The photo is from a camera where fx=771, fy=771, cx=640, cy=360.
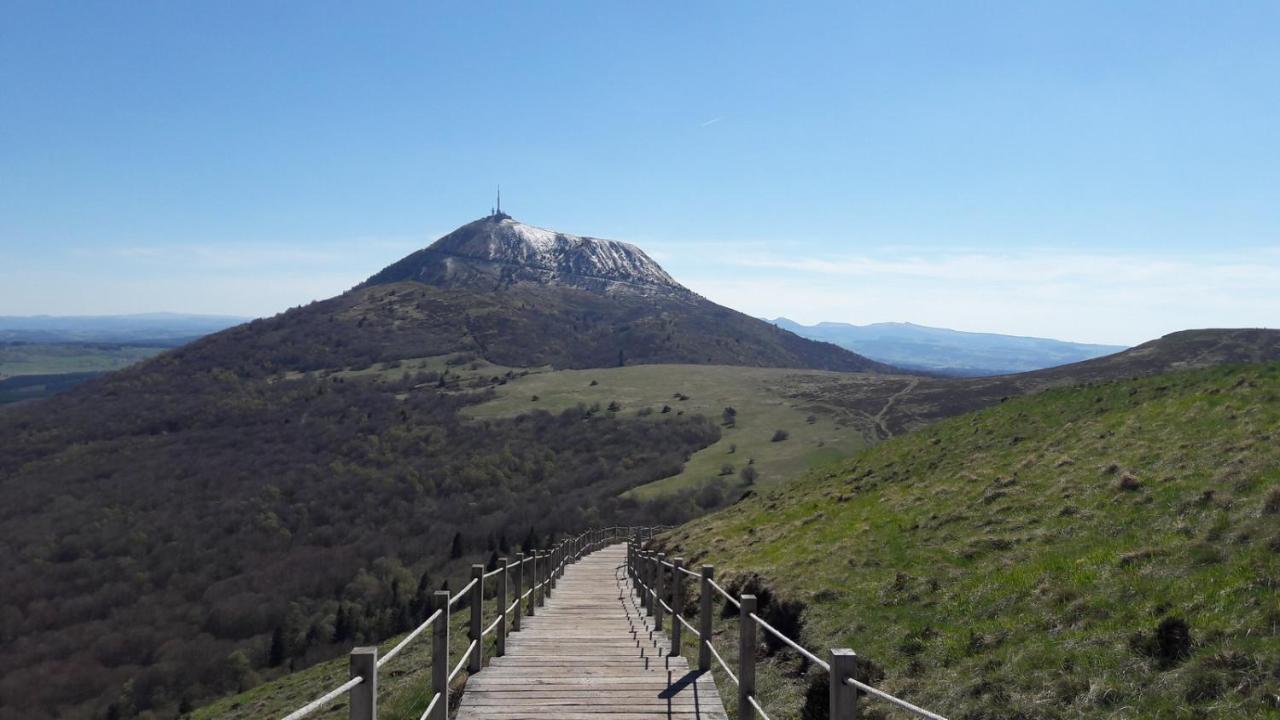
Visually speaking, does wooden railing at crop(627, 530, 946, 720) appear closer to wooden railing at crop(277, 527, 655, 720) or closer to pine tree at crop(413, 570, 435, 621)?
wooden railing at crop(277, 527, 655, 720)

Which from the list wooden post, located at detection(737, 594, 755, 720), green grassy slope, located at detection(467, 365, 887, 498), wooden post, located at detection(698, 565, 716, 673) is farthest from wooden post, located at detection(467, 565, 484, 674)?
green grassy slope, located at detection(467, 365, 887, 498)

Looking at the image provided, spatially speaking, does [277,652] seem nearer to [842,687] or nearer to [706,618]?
[706,618]

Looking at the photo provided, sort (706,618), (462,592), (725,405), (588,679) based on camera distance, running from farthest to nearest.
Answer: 1. (725,405)
2. (706,618)
3. (588,679)
4. (462,592)

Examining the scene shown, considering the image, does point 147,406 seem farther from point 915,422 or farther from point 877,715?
point 877,715

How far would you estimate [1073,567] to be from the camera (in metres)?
11.5

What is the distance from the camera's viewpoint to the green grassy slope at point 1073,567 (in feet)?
26.8

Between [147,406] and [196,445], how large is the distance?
1576 inches

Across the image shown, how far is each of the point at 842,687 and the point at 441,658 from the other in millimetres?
3625

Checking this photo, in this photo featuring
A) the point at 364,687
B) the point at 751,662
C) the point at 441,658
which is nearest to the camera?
the point at 364,687

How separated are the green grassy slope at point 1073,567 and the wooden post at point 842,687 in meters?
4.26

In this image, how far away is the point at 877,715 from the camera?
8.93m

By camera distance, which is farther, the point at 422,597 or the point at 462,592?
the point at 422,597

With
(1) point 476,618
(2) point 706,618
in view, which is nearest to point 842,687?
(2) point 706,618

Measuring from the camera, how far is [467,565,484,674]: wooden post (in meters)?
8.57
